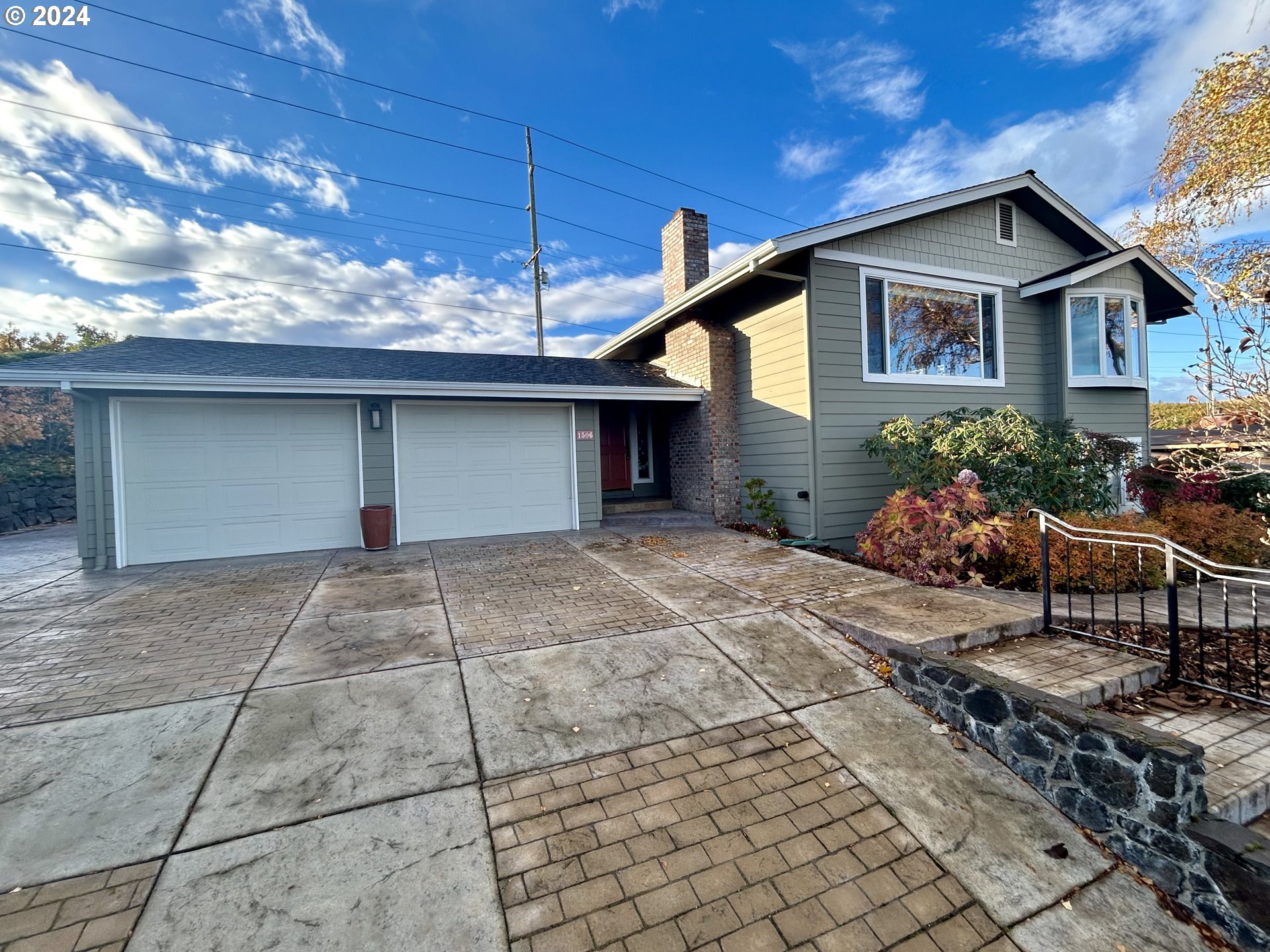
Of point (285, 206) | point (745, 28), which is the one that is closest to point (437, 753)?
point (745, 28)

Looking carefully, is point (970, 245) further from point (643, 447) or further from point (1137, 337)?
point (643, 447)

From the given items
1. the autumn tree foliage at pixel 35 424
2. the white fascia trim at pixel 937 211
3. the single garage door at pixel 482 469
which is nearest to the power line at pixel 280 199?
the autumn tree foliage at pixel 35 424

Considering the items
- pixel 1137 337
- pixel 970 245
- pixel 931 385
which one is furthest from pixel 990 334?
pixel 1137 337

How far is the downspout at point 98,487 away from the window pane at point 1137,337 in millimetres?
16474

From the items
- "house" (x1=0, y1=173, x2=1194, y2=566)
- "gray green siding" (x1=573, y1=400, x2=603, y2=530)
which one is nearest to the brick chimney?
"house" (x1=0, y1=173, x2=1194, y2=566)

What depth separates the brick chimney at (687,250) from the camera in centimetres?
1062

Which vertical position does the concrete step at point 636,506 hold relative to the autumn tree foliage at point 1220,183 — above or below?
below

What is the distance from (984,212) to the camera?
8.86 meters

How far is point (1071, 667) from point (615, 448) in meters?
9.11

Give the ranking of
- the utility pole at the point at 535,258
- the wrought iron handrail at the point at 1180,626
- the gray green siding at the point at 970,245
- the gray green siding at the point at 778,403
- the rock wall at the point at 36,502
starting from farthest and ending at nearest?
1. the utility pole at the point at 535,258
2. the rock wall at the point at 36,502
3. the gray green siding at the point at 970,245
4. the gray green siding at the point at 778,403
5. the wrought iron handrail at the point at 1180,626

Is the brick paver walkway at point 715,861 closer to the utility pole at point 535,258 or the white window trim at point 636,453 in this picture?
the white window trim at point 636,453

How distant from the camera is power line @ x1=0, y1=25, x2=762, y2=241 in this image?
8648 millimetres

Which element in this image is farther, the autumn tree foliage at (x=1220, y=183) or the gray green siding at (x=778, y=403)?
the autumn tree foliage at (x=1220, y=183)

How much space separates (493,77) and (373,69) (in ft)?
9.02
